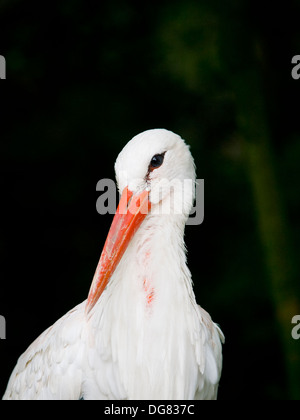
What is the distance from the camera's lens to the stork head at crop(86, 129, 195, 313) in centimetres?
185

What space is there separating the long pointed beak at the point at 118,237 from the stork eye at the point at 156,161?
0.08 metres

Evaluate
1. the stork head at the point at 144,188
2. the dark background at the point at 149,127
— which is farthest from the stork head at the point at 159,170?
the dark background at the point at 149,127

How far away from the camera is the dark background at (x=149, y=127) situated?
3.44 metres

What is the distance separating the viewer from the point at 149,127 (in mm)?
3703

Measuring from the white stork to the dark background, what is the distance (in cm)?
152

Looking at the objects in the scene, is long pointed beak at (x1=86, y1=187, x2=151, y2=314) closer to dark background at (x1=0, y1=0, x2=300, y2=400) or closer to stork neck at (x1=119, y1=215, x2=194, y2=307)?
stork neck at (x1=119, y1=215, x2=194, y2=307)

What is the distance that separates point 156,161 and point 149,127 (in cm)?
180

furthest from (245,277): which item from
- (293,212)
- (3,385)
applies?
(3,385)

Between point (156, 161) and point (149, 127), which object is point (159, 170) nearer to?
point (156, 161)

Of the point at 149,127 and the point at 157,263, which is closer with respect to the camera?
the point at 157,263

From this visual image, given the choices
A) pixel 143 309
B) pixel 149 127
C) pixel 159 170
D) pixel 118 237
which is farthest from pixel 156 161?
pixel 149 127

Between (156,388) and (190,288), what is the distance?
294mm

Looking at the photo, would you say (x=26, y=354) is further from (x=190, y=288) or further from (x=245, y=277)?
(x=245, y=277)

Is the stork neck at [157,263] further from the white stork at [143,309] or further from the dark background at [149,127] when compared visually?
the dark background at [149,127]
